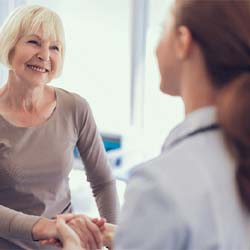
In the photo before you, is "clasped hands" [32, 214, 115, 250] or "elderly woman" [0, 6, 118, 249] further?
"elderly woman" [0, 6, 118, 249]

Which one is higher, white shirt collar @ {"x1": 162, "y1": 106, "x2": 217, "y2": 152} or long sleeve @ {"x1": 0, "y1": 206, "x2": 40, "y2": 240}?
white shirt collar @ {"x1": 162, "y1": 106, "x2": 217, "y2": 152}

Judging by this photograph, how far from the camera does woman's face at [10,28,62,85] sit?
1.48 m

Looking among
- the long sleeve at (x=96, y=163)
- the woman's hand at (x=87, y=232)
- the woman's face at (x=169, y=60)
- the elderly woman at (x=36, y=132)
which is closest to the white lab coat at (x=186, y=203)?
the woman's face at (x=169, y=60)

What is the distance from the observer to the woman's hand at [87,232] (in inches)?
50.5

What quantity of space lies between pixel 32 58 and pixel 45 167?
1.12 feet

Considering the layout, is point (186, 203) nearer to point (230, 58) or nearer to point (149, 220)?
point (149, 220)

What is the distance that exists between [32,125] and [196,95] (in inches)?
33.7

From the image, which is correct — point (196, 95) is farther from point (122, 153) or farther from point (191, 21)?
point (122, 153)

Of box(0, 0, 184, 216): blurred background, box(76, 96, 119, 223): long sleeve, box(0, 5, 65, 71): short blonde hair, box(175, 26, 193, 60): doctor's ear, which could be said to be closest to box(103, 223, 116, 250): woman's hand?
box(76, 96, 119, 223): long sleeve

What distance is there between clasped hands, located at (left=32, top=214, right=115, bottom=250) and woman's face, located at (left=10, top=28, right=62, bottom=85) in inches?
17.5

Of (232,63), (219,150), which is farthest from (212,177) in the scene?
(232,63)

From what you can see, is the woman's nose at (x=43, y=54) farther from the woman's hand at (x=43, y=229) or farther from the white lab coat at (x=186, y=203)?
the white lab coat at (x=186, y=203)

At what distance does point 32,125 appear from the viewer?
1.49 m

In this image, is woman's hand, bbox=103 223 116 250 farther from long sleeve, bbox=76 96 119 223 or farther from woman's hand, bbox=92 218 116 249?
long sleeve, bbox=76 96 119 223
